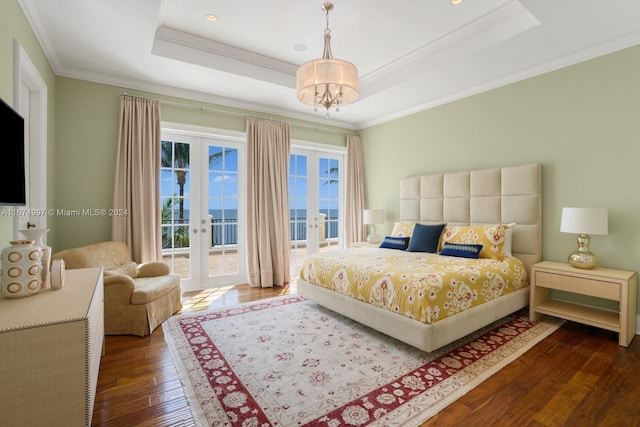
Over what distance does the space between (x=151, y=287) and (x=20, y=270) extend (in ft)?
4.91

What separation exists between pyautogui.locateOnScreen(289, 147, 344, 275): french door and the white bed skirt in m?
2.05

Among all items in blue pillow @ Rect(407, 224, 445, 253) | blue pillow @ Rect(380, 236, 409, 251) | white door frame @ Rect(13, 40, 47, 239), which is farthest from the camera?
blue pillow @ Rect(380, 236, 409, 251)

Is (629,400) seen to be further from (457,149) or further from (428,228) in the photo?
(457,149)

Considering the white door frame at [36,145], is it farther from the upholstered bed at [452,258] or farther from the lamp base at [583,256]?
the lamp base at [583,256]

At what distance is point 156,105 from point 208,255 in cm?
214

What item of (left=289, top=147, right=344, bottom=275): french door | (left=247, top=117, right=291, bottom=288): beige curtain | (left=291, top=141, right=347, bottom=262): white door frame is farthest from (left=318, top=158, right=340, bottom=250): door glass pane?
(left=247, top=117, right=291, bottom=288): beige curtain

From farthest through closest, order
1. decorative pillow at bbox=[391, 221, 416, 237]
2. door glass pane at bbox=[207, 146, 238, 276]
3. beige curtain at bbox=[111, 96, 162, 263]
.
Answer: door glass pane at bbox=[207, 146, 238, 276] < decorative pillow at bbox=[391, 221, 416, 237] < beige curtain at bbox=[111, 96, 162, 263]

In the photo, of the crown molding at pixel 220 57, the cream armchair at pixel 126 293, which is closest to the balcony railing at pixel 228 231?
the cream armchair at pixel 126 293

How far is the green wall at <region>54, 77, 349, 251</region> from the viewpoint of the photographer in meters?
3.41

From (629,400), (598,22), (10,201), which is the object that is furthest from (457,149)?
(10,201)

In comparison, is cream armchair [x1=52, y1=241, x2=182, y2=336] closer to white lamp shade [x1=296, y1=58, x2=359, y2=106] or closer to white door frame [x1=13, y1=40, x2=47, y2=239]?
white door frame [x1=13, y1=40, x2=47, y2=239]

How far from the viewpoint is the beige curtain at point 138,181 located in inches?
143

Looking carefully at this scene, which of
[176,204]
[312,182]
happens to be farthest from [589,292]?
[176,204]

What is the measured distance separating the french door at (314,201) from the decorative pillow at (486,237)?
94.5 inches
